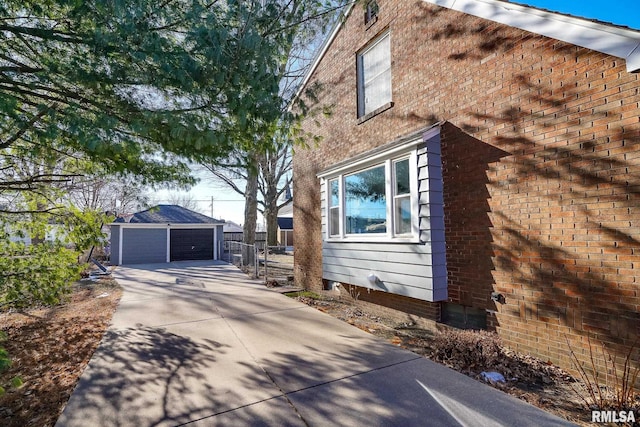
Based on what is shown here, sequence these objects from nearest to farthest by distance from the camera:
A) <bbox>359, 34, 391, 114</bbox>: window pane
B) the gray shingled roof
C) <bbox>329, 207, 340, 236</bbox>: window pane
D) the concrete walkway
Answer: the concrete walkway, <bbox>359, 34, 391, 114</bbox>: window pane, <bbox>329, 207, 340, 236</bbox>: window pane, the gray shingled roof

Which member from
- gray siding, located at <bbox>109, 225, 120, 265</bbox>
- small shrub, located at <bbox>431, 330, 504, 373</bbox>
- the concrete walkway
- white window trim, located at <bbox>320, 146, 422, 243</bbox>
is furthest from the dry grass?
gray siding, located at <bbox>109, 225, 120, 265</bbox>

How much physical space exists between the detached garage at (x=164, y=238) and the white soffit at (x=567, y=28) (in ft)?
62.1

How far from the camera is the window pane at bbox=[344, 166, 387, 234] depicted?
6449 millimetres

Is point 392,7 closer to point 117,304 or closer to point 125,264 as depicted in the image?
point 117,304

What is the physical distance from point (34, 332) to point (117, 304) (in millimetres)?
1911

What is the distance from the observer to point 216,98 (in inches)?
156

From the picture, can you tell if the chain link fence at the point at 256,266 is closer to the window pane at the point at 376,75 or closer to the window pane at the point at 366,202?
the window pane at the point at 366,202

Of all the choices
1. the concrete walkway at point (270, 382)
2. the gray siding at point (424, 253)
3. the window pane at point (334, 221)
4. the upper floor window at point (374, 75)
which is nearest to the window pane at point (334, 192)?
the window pane at point (334, 221)

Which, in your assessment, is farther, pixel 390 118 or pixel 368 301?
pixel 368 301

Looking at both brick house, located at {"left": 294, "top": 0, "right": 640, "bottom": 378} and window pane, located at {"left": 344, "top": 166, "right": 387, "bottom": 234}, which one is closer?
brick house, located at {"left": 294, "top": 0, "right": 640, "bottom": 378}

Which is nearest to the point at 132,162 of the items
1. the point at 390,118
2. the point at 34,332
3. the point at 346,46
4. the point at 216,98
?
the point at 216,98

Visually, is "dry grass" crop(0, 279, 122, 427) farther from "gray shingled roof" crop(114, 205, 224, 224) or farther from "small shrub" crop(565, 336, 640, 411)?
"gray shingled roof" crop(114, 205, 224, 224)

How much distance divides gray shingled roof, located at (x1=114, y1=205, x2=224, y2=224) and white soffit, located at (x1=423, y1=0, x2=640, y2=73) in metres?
18.7

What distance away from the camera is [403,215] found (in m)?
5.90
